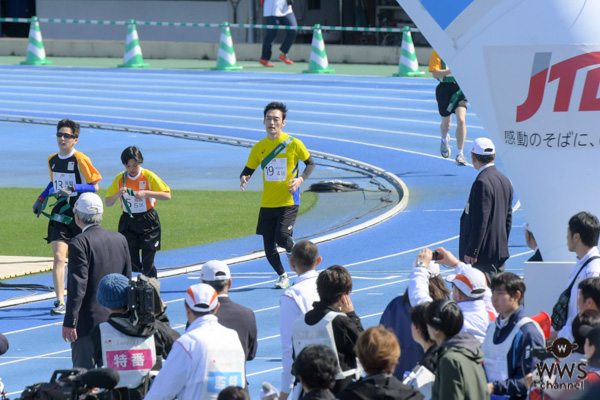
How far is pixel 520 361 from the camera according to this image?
618 cm

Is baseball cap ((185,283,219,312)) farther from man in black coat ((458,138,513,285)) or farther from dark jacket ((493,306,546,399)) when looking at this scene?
man in black coat ((458,138,513,285))

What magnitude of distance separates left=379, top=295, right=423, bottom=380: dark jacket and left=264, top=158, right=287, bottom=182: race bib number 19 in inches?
219

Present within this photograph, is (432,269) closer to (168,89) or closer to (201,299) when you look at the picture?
(201,299)

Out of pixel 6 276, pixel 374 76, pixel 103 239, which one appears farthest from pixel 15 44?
pixel 103 239

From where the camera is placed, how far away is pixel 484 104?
29.4 feet

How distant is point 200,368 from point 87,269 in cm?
264

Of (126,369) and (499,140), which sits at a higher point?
(499,140)

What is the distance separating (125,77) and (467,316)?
28134mm

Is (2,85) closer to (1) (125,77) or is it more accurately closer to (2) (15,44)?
(1) (125,77)

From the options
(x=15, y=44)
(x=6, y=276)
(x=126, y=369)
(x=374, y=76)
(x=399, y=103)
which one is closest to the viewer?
(x=126, y=369)

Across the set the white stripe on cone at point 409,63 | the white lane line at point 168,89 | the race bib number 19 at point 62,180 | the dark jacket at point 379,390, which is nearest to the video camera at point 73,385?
the dark jacket at point 379,390

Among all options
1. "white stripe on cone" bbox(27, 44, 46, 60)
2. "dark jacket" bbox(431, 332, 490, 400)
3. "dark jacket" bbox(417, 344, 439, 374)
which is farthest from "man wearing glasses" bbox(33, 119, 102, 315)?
"white stripe on cone" bbox(27, 44, 46, 60)

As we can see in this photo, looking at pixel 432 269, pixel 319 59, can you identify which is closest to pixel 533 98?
pixel 432 269

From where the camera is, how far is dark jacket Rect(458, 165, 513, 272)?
33.2 feet
